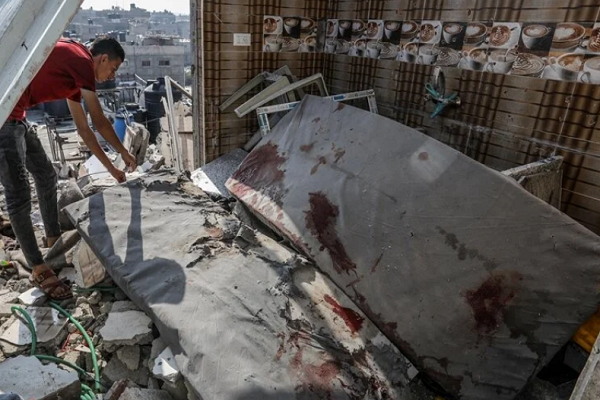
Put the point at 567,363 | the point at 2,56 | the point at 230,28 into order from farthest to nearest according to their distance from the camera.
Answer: the point at 230,28
the point at 567,363
the point at 2,56

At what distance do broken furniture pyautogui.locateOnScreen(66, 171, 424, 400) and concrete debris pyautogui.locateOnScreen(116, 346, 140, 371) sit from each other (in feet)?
0.94

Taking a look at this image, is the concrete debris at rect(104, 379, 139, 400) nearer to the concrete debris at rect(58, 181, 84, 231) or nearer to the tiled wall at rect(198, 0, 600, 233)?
the concrete debris at rect(58, 181, 84, 231)

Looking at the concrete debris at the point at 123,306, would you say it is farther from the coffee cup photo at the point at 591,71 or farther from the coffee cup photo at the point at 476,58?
the coffee cup photo at the point at 591,71

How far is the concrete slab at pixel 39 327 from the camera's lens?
255 cm

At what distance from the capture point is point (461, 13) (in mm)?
3557

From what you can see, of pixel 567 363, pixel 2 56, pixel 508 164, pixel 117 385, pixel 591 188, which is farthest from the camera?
pixel 508 164

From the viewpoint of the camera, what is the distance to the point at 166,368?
7.02 ft

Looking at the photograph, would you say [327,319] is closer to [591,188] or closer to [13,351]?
[13,351]

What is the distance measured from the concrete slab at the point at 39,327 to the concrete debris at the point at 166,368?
907 millimetres

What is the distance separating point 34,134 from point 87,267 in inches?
42.3

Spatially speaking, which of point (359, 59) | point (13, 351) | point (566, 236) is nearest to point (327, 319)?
point (566, 236)

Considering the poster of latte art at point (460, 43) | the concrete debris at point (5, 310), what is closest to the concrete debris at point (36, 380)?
the concrete debris at point (5, 310)

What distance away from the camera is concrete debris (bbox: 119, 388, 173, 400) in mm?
2082

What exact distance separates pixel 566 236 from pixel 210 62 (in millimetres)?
3698
